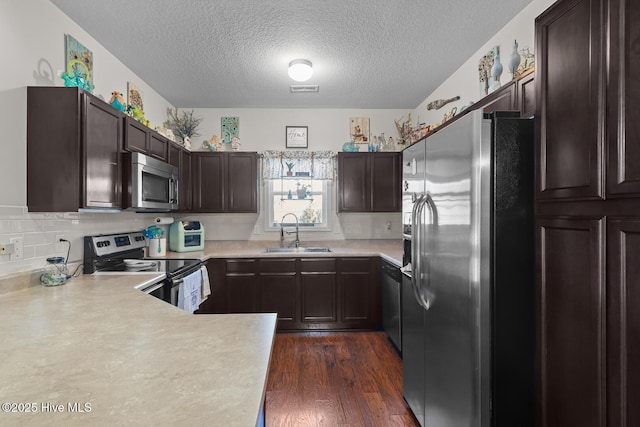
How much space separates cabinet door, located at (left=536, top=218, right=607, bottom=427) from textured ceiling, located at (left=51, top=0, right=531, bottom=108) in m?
1.75

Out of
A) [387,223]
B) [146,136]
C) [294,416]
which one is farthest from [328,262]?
[146,136]

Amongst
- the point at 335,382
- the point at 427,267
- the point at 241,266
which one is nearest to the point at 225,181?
the point at 241,266

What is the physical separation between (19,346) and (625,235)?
1815mm

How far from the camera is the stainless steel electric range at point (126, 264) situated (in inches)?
90.6

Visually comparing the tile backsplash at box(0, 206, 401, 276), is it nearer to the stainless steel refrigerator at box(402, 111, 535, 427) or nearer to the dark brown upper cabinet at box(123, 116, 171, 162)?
the dark brown upper cabinet at box(123, 116, 171, 162)

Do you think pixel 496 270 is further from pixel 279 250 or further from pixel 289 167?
pixel 289 167

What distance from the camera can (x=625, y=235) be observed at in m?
0.92

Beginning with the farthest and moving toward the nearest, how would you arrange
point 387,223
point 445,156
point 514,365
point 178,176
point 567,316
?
point 387,223 → point 178,176 → point 445,156 → point 514,365 → point 567,316

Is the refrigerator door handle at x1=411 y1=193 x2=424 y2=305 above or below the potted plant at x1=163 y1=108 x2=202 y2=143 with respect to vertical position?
below

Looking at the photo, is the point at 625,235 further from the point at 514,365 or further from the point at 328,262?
the point at 328,262

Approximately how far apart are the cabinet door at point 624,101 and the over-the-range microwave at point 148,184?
263 cm

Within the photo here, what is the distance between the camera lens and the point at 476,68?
9.09ft

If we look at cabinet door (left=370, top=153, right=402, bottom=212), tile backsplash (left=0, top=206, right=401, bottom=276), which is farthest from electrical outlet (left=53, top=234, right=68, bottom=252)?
cabinet door (left=370, top=153, right=402, bottom=212)

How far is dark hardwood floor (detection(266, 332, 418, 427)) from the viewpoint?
2.07 meters
